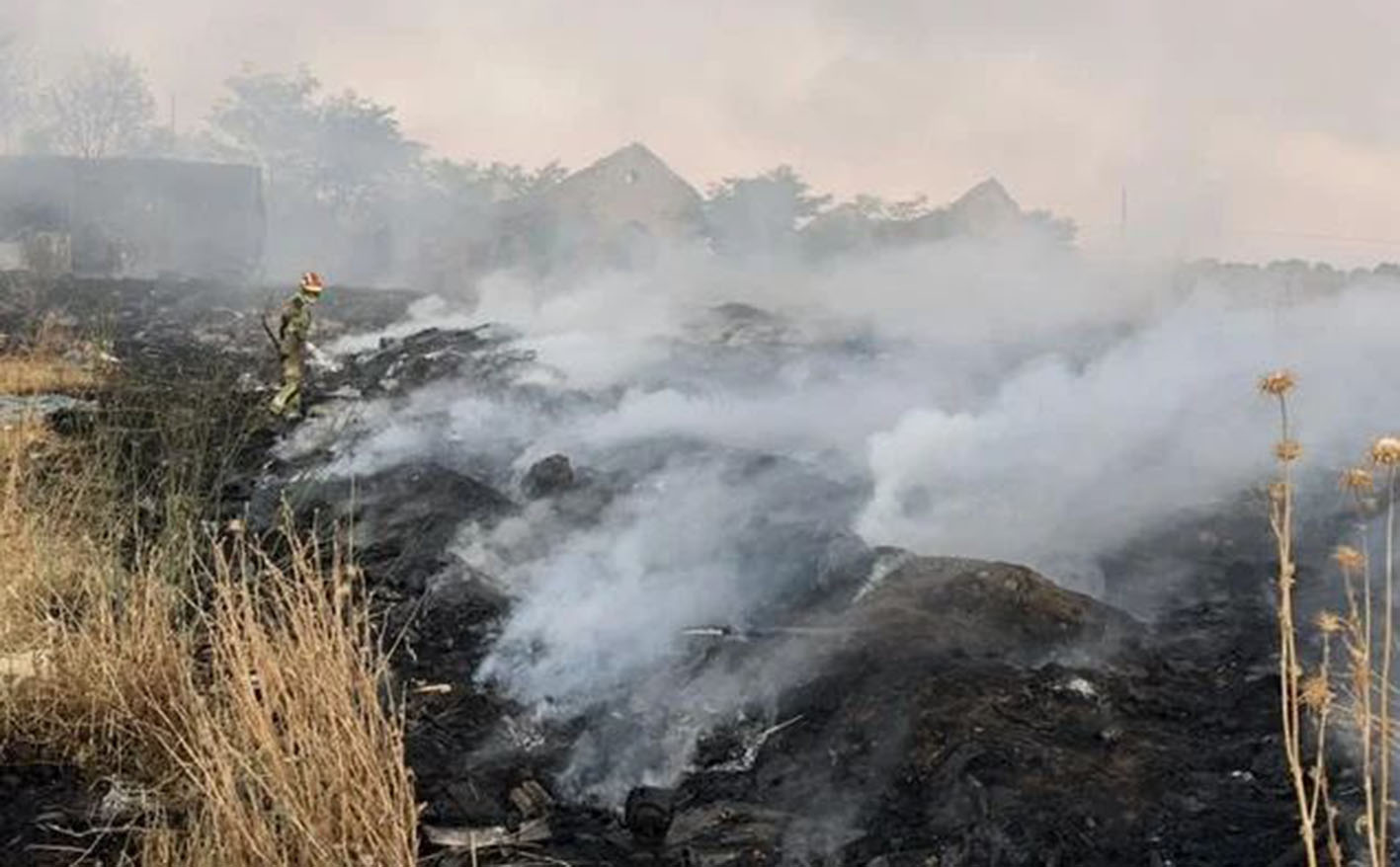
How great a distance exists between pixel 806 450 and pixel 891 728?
14.2 ft

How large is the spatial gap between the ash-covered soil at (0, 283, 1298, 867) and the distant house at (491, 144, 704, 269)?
21378 mm

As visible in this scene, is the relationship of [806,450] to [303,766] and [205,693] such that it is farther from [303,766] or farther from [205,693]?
[303,766]

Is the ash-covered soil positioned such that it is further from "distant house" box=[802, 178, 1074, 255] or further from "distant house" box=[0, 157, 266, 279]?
"distant house" box=[0, 157, 266, 279]

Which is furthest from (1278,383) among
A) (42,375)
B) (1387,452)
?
(42,375)

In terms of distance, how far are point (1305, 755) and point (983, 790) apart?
1.21 m

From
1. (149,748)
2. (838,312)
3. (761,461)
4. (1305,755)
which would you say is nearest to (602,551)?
(761,461)

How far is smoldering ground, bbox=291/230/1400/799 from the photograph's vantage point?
5.64 meters

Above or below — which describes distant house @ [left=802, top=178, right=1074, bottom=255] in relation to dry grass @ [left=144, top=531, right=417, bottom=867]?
above

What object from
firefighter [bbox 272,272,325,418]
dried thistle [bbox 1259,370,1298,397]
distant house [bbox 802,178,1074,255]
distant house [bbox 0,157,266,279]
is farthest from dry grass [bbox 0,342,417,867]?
distant house [bbox 0,157,266,279]

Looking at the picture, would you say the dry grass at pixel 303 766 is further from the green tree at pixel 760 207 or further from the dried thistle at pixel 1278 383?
the green tree at pixel 760 207

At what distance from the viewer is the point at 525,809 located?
4.23 meters

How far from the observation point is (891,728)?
4496 millimetres

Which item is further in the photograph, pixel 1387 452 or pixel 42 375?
pixel 42 375

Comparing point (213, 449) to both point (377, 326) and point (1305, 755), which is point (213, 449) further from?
point (377, 326)
